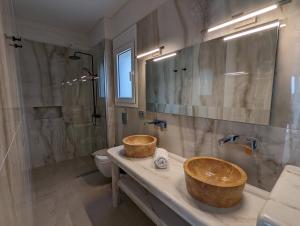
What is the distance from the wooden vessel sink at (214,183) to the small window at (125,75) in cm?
138

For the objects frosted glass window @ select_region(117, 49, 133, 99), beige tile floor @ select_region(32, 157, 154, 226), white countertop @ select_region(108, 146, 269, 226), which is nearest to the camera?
white countertop @ select_region(108, 146, 269, 226)

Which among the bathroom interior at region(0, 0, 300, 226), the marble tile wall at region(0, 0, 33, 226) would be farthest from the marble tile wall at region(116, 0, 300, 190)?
the marble tile wall at region(0, 0, 33, 226)

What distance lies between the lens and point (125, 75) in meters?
2.52

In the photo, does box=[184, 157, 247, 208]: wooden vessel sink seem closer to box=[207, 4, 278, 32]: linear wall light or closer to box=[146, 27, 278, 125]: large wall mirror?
box=[146, 27, 278, 125]: large wall mirror

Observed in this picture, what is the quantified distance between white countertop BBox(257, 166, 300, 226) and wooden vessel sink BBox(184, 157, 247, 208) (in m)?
0.19

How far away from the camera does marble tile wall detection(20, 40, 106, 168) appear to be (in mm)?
2680

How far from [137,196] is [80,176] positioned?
59.1 inches

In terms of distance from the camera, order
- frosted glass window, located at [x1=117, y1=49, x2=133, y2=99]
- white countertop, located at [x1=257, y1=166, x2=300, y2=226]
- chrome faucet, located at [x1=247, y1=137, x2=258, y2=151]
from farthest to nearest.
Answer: frosted glass window, located at [x1=117, y1=49, x2=133, y2=99], chrome faucet, located at [x1=247, y1=137, x2=258, y2=151], white countertop, located at [x1=257, y1=166, x2=300, y2=226]

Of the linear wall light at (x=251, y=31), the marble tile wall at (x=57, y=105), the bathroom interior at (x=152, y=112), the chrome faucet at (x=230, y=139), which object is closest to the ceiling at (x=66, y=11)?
the bathroom interior at (x=152, y=112)

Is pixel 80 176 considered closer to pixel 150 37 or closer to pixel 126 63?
pixel 126 63

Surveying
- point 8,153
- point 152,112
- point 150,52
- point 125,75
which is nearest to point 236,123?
point 152,112

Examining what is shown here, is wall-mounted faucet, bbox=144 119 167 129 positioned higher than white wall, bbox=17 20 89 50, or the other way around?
white wall, bbox=17 20 89 50

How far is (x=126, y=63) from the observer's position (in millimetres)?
2439

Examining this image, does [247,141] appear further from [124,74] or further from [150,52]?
[124,74]
